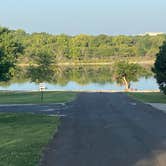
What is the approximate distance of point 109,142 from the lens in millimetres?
18906

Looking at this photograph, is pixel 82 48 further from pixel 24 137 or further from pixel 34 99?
pixel 24 137

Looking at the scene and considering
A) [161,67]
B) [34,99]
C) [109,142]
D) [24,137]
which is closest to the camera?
[109,142]

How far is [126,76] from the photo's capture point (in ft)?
231

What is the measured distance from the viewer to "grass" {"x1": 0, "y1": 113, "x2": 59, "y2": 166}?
1519cm

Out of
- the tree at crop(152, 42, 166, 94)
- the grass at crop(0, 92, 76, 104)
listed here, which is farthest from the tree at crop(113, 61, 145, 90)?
the tree at crop(152, 42, 166, 94)

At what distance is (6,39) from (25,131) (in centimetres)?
1836

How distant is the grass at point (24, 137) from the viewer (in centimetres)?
1519

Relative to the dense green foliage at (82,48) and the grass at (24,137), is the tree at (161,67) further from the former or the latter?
the dense green foliage at (82,48)

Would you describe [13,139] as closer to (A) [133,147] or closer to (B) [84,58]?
(A) [133,147]

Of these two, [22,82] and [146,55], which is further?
[146,55]

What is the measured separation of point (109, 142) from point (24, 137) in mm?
3754

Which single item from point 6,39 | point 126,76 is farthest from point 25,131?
point 126,76

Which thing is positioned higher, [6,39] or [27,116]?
[6,39]

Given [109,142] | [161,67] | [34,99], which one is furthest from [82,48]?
[109,142]
